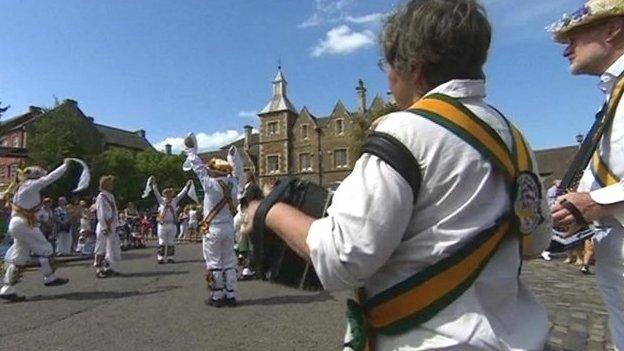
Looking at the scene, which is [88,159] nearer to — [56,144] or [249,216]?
[56,144]

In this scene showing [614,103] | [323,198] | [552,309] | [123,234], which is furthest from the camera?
[123,234]

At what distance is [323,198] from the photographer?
164cm

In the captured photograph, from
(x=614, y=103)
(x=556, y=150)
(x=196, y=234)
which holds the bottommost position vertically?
(x=196, y=234)

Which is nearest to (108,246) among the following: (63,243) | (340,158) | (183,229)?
(63,243)

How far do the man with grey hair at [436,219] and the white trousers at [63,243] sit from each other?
19.0m

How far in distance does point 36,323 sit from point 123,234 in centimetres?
1600

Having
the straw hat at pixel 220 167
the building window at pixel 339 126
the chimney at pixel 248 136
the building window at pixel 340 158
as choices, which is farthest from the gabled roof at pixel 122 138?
the straw hat at pixel 220 167

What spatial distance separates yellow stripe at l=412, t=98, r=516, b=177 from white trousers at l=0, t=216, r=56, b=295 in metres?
9.27

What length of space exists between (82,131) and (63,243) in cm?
4681

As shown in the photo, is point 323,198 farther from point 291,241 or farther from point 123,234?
point 123,234

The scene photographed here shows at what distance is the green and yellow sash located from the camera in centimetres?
140

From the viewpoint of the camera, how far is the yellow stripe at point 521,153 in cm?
160

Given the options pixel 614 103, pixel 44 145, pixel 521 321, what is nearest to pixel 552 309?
pixel 614 103

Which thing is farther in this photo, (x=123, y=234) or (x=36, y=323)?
(x=123, y=234)
